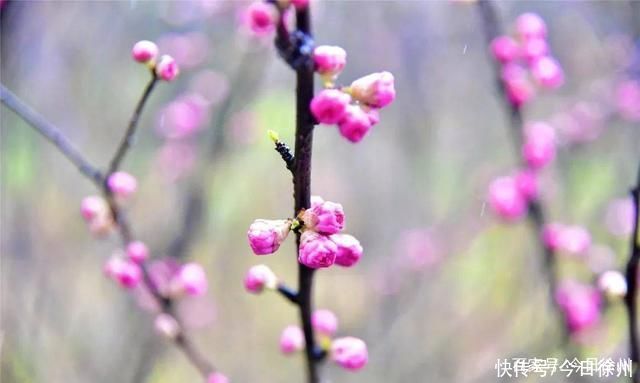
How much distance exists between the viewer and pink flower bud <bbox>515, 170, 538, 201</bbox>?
1224mm

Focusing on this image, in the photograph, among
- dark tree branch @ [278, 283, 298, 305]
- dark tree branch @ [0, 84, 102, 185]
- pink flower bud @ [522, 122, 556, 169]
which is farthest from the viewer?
pink flower bud @ [522, 122, 556, 169]

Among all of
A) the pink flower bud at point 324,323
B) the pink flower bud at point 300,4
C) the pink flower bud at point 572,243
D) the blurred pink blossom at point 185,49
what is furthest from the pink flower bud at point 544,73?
the blurred pink blossom at point 185,49

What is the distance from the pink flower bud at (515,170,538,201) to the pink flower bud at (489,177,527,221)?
0.06ft

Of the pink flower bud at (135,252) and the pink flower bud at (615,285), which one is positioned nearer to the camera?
the pink flower bud at (615,285)

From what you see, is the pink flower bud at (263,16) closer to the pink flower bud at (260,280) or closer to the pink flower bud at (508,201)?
the pink flower bud at (260,280)

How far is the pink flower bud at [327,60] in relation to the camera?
0.58m

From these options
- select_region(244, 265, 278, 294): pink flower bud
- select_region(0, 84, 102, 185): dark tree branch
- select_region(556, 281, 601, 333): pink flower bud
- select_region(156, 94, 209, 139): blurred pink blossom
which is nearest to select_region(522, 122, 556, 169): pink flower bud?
select_region(556, 281, 601, 333): pink flower bud

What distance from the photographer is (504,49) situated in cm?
113

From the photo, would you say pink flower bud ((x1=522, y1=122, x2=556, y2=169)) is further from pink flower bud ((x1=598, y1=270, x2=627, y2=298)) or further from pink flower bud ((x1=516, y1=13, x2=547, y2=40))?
pink flower bud ((x1=598, y1=270, x2=627, y2=298))

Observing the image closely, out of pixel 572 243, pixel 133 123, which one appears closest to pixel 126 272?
pixel 133 123

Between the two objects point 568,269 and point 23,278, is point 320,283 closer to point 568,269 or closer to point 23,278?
point 568,269

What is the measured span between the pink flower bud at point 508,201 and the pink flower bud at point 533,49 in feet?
0.86

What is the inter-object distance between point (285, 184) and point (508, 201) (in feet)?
2.75

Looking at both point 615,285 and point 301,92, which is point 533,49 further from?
point 301,92
